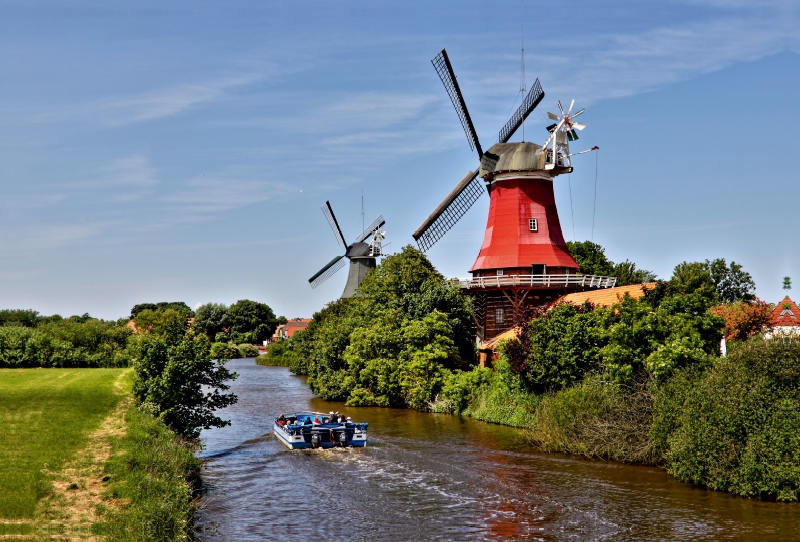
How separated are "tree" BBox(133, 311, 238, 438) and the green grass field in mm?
1657

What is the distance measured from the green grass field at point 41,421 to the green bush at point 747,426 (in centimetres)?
1734

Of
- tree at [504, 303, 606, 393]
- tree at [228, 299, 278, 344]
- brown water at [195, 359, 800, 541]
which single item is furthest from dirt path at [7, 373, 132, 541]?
tree at [228, 299, 278, 344]

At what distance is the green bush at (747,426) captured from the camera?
69.2 ft

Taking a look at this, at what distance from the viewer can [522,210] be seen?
154 ft

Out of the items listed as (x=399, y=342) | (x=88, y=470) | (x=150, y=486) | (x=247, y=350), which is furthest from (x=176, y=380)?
(x=247, y=350)

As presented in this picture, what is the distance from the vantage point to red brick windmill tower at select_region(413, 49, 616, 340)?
45.5 metres

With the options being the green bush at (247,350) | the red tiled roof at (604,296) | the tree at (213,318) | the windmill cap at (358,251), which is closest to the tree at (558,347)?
the red tiled roof at (604,296)

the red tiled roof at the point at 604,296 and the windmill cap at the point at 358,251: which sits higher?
the windmill cap at the point at 358,251

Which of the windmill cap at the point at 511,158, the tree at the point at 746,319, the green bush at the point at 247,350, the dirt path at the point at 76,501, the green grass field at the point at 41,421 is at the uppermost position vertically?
the windmill cap at the point at 511,158

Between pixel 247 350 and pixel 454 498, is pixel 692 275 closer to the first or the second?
pixel 454 498

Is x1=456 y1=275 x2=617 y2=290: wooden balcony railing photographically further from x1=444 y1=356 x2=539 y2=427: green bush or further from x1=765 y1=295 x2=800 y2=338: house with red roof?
x1=765 y1=295 x2=800 y2=338: house with red roof

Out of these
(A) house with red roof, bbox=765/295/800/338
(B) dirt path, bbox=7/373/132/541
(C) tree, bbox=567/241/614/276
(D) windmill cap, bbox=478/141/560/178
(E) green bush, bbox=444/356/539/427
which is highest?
(D) windmill cap, bbox=478/141/560/178

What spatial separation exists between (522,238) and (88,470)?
1266 inches

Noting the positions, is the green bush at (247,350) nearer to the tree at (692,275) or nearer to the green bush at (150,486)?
the tree at (692,275)
